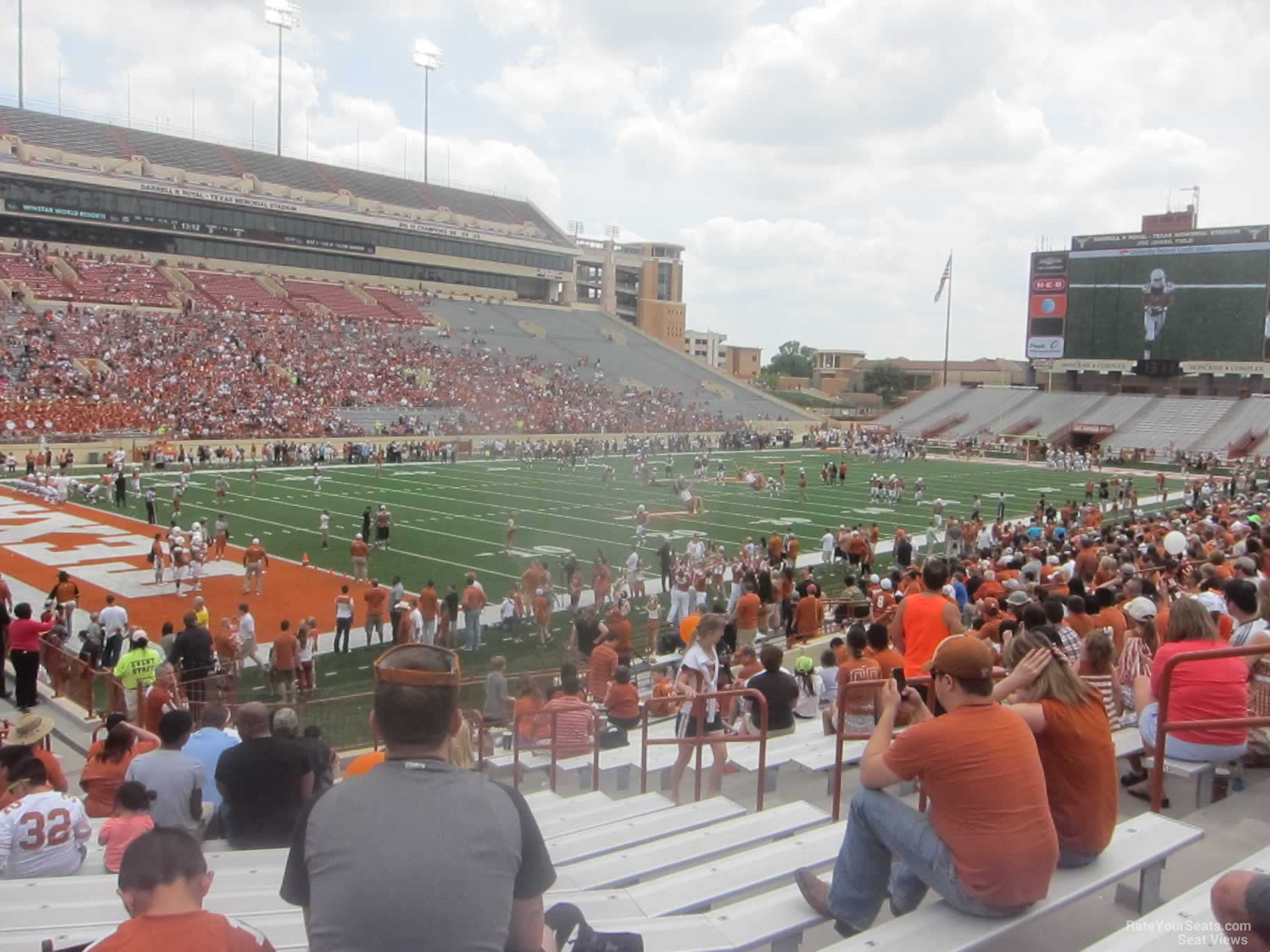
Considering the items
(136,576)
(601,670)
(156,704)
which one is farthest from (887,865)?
(136,576)

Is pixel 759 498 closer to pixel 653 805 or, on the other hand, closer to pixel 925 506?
pixel 925 506

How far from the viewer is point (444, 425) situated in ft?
149

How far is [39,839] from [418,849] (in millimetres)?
3260

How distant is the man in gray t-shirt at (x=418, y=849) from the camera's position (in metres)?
2.01

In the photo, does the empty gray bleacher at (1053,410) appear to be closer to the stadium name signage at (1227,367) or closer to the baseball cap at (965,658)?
the stadium name signage at (1227,367)

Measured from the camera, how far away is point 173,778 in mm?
4621

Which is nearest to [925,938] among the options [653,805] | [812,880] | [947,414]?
[812,880]

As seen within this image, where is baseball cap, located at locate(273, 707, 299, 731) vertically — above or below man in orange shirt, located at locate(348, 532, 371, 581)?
above

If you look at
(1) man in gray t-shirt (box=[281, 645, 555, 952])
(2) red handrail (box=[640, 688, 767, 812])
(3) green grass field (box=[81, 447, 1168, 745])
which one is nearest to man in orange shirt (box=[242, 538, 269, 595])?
(3) green grass field (box=[81, 447, 1168, 745])

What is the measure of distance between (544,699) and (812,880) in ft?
17.1

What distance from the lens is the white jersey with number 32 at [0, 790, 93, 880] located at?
435 centimetres

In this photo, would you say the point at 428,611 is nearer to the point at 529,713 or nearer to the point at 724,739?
the point at 529,713

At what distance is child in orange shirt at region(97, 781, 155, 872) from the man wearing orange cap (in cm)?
308

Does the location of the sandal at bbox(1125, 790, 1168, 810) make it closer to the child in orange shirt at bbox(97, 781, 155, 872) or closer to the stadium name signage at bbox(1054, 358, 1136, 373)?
the child in orange shirt at bbox(97, 781, 155, 872)
